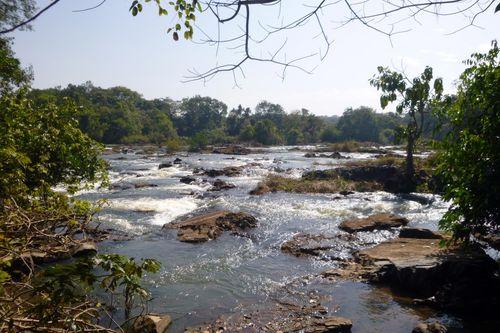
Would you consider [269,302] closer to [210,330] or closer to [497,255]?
[210,330]

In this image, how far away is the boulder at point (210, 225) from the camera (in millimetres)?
14008

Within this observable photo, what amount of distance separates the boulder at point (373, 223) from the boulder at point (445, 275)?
3.65 m

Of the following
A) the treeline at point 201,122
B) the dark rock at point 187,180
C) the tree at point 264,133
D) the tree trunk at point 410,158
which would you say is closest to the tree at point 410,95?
the tree trunk at point 410,158

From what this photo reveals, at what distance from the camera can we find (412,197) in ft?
70.4

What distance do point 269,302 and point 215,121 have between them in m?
106

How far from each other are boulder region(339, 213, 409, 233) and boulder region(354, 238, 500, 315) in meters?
3.65

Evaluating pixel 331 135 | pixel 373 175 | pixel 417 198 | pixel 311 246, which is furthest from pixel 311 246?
pixel 331 135

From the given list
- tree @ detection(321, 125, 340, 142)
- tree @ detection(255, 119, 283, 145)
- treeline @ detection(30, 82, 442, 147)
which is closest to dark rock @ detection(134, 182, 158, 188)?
treeline @ detection(30, 82, 442, 147)

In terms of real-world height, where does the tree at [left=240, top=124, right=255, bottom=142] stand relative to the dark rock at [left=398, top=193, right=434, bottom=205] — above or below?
above

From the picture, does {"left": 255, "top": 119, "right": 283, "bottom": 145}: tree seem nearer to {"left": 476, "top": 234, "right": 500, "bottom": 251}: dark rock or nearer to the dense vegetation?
the dense vegetation

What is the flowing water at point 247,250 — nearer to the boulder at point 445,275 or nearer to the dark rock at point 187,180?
the boulder at point 445,275

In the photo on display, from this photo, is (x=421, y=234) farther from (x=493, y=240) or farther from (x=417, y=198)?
(x=417, y=198)

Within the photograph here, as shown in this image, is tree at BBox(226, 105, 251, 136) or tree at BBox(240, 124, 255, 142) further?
tree at BBox(226, 105, 251, 136)

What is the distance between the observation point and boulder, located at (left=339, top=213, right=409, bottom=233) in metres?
14.8
